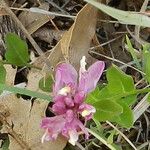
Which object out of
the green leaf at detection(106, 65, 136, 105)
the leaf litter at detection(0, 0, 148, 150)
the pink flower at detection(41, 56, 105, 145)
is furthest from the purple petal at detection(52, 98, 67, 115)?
the leaf litter at detection(0, 0, 148, 150)

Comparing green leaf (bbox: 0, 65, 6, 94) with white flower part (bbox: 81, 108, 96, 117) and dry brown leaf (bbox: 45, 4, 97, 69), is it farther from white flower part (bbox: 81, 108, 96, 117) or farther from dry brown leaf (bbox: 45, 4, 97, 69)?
white flower part (bbox: 81, 108, 96, 117)

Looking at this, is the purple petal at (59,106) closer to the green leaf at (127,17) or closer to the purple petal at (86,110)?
the purple petal at (86,110)

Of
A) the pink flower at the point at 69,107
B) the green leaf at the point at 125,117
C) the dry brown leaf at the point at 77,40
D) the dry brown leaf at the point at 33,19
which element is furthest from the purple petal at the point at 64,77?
the dry brown leaf at the point at 33,19

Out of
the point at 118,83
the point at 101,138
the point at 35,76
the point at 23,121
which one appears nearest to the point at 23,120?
the point at 23,121

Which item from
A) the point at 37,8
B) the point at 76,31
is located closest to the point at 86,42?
the point at 76,31

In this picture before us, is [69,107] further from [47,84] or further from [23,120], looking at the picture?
[23,120]

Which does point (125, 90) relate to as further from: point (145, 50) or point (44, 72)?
point (44, 72)
